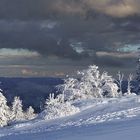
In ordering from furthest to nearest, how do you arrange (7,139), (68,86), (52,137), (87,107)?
(68,86) → (87,107) → (7,139) → (52,137)

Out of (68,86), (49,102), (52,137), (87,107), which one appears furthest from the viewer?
(68,86)

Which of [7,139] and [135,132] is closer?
[135,132]

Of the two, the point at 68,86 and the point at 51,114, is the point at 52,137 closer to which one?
the point at 51,114

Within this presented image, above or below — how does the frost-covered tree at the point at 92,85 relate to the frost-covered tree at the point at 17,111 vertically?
above

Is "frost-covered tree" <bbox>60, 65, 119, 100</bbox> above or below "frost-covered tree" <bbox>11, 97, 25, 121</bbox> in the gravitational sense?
above

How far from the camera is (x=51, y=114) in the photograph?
55.7 metres

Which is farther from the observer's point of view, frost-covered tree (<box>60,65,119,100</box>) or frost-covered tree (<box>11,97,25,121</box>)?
frost-covered tree (<box>11,97,25,121</box>)

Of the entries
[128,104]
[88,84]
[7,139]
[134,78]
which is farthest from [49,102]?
[7,139]

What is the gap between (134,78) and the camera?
84.9 metres

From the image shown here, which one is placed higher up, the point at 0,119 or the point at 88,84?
the point at 88,84

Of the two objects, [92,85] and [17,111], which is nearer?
[92,85]

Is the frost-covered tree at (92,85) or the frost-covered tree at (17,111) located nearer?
the frost-covered tree at (92,85)

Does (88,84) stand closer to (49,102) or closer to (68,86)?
(68,86)

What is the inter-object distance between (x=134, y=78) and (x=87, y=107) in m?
28.9
